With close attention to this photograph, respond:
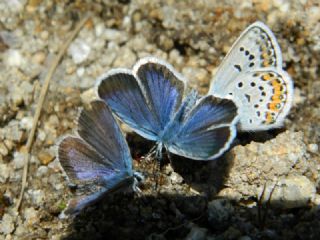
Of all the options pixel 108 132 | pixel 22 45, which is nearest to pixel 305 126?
pixel 108 132

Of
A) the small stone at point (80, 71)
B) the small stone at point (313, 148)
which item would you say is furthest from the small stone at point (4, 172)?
the small stone at point (313, 148)

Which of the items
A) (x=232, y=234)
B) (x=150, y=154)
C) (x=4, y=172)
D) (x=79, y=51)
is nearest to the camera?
(x=232, y=234)

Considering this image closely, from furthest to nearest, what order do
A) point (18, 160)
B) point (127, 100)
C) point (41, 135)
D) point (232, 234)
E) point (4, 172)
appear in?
point (41, 135) → point (18, 160) → point (4, 172) → point (127, 100) → point (232, 234)

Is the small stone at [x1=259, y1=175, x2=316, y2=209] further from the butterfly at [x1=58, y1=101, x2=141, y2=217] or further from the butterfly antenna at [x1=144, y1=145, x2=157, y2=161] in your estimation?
the butterfly at [x1=58, y1=101, x2=141, y2=217]

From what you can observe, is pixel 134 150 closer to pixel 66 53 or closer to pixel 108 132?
pixel 108 132

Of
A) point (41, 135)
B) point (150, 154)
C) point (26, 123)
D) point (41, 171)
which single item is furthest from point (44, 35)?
point (150, 154)

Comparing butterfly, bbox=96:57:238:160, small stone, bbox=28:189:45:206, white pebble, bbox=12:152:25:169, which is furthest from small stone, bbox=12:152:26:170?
butterfly, bbox=96:57:238:160

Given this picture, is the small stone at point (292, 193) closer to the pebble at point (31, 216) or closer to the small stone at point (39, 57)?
the pebble at point (31, 216)

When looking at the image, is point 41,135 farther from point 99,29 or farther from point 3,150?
point 99,29
